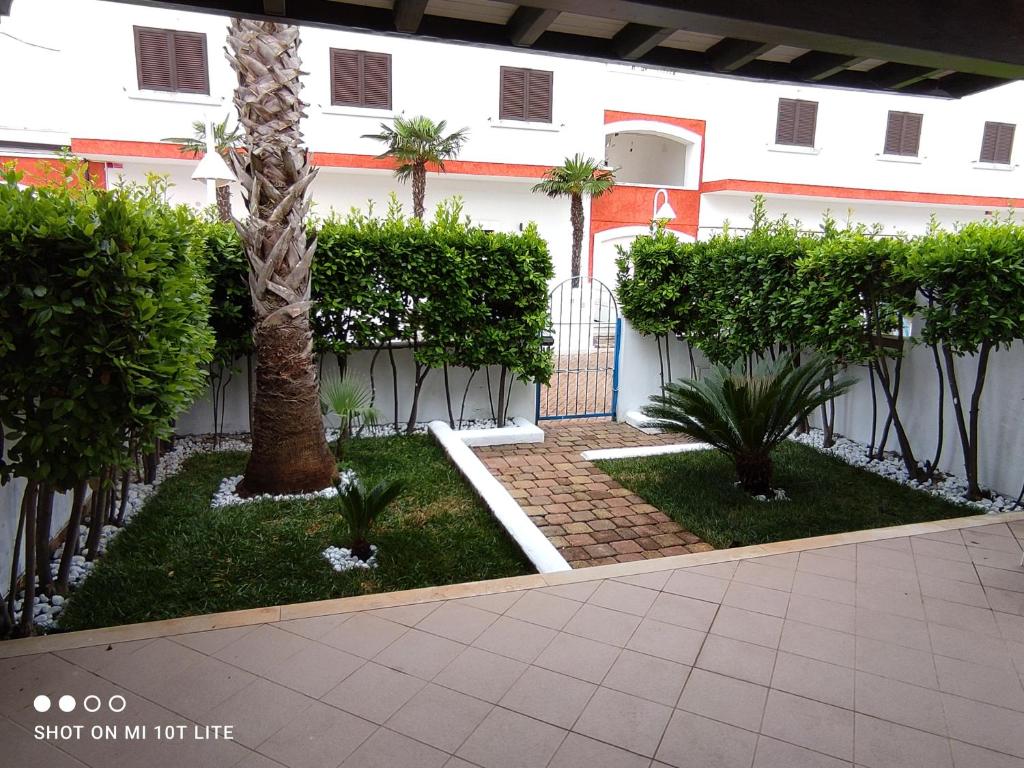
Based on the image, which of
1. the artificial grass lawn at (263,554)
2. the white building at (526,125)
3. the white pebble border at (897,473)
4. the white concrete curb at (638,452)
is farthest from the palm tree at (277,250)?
the white building at (526,125)

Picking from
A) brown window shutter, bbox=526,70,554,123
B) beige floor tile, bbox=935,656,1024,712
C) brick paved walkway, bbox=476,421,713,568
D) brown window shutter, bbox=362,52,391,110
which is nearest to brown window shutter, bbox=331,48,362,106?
brown window shutter, bbox=362,52,391,110

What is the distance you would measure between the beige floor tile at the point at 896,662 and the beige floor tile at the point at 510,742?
5.10 ft

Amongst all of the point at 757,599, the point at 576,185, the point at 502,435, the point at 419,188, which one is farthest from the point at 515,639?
the point at 576,185

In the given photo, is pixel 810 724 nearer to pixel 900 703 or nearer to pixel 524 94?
pixel 900 703

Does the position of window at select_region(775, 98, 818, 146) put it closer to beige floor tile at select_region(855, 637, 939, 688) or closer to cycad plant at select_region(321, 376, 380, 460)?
cycad plant at select_region(321, 376, 380, 460)

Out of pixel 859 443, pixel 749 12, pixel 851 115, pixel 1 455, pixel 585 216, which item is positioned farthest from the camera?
pixel 851 115

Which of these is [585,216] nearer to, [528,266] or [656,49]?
[528,266]

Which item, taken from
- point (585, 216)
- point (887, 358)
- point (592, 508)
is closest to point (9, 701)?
point (592, 508)

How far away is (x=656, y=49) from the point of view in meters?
3.43

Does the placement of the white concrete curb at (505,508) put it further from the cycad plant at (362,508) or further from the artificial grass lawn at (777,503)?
the artificial grass lawn at (777,503)

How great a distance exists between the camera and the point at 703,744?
251 centimetres

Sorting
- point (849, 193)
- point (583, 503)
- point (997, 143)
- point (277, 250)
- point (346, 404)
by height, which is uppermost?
point (997, 143)

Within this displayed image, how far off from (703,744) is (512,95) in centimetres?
1696

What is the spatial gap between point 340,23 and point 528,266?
184 inches
